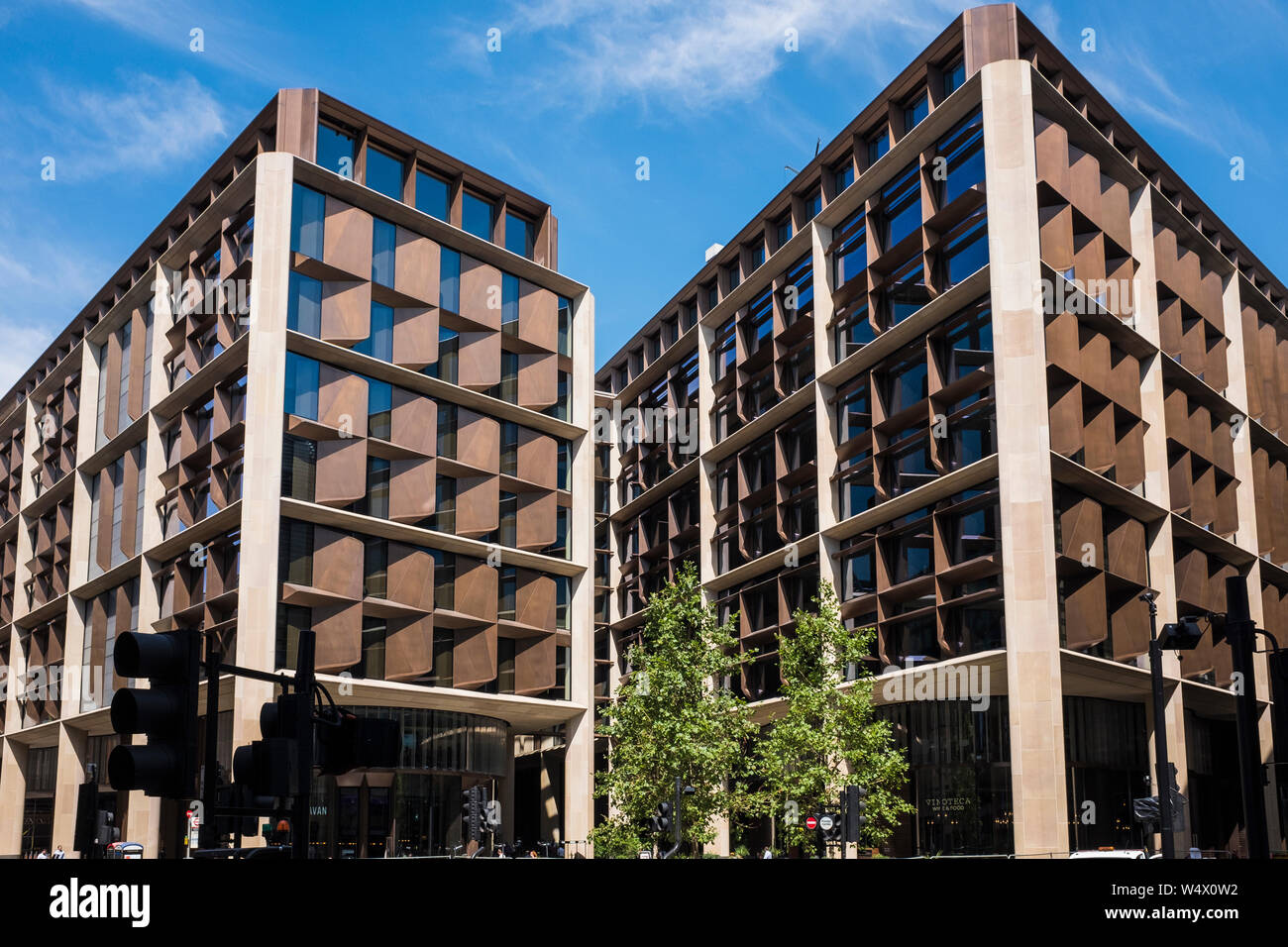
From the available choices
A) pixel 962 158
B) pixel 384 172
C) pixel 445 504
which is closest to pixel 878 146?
pixel 962 158

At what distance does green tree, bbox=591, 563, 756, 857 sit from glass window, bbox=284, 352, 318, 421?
54.0ft

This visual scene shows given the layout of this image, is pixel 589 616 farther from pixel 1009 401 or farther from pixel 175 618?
pixel 1009 401

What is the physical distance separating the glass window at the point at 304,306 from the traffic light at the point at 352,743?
4634cm

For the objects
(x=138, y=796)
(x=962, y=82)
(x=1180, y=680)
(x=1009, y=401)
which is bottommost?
(x=138, y=796)

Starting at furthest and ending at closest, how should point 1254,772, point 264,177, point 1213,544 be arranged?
point 1213,544
point 264,177
point 1254,772

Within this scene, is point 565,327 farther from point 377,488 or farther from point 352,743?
point 352,743

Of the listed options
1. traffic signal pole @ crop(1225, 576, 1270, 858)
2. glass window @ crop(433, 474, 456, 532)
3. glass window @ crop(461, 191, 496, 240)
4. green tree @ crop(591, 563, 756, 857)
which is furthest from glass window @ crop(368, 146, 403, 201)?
traffic signal pole @ crop(1225, 576, 1270, 858)

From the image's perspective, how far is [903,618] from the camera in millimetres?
51844

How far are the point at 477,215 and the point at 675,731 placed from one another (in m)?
27.6

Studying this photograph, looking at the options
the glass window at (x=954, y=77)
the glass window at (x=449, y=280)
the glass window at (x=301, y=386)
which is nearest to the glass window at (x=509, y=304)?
the glass window at (x=449, y=280)

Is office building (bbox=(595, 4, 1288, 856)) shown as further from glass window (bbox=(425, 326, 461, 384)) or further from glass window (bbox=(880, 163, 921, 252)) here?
glass window (bbox=(425, 326, 461, 384))

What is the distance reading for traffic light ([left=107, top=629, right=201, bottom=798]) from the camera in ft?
22.8
